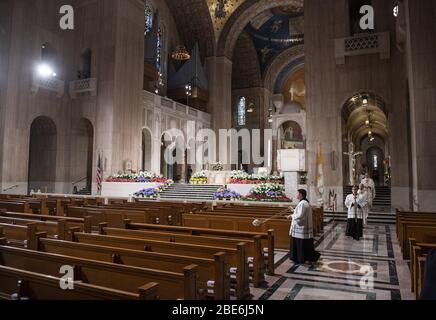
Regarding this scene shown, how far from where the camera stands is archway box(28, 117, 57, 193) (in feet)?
68.8

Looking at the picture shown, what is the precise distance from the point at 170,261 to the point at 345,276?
3225 millimetres

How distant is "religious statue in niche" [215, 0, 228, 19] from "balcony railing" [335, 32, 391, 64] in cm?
1466

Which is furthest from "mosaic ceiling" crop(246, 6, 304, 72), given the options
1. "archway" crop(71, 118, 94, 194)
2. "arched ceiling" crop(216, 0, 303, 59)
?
"archway" crop(71, 118, 94, 194)

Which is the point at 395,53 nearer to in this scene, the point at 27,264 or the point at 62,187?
the point at 27,264

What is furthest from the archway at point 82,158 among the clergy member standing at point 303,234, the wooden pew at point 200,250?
the wooden pew at point 200,250

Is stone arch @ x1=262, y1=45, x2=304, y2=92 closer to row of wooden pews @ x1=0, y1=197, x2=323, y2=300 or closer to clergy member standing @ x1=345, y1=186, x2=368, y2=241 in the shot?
clergy member standing @ x1=345, y1=186, x2=368, y2=241

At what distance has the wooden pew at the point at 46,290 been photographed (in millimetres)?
2557

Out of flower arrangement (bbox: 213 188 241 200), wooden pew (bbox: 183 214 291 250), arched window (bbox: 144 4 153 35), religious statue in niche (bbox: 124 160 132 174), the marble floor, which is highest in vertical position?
arched window (bbox: 144 4 153 35)

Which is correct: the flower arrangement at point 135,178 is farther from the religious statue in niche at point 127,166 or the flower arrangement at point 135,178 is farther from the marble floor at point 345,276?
the marble floor at point 345,276

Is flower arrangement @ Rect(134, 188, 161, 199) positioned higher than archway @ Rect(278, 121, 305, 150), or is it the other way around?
archway @ Rect(278, 121, 305, 150)

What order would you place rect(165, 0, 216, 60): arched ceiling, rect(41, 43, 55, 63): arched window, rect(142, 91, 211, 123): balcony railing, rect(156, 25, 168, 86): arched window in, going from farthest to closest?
rect(165, 0, 216, 60): arched ceiling
rect(156, 25, 168, 86): arched window
rect(142, 91, 211, 123): balcony railing
rect(41, 43, 55, 63): arched window

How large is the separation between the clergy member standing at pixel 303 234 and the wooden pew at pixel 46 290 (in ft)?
14.2

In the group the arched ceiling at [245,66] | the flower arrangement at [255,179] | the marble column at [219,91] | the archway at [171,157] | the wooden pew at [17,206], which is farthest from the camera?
the arched ceiling at [245,66]
